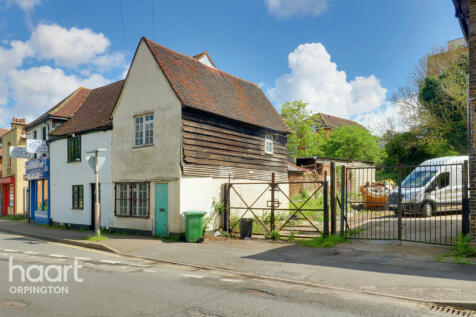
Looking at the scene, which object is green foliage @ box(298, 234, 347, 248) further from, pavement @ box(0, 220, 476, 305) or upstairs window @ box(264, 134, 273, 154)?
upstairs window @ box(264, 134, 273, 154)

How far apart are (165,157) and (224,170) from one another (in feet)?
9.06

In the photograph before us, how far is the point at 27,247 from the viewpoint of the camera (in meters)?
12.8

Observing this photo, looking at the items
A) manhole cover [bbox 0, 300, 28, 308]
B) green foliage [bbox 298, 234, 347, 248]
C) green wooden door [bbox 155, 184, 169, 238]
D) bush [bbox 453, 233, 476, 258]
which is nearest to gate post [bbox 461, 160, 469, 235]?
bush [bbox 453, 233, 476, 258]

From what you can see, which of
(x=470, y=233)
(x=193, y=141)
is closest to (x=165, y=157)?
(x=193, y=141)

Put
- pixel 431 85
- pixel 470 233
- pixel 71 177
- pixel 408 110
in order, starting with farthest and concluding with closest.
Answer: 1. pixel 408 110
2. pixel 431 85
3. pixel 71 177
4. pixel 470 233

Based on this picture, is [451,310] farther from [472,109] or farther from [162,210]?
[162,210]

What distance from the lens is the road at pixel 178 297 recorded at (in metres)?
5.62

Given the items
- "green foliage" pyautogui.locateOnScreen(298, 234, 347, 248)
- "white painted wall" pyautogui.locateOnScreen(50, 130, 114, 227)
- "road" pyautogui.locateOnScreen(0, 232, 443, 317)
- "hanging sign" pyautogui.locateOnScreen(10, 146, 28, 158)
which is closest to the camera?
"road" pyautogui.locateOnScreen(0, 232, 443, 317)

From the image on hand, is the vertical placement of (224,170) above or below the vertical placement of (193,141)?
below

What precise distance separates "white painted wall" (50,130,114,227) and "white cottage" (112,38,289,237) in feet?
1.84

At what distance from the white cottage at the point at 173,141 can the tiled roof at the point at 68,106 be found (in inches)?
266

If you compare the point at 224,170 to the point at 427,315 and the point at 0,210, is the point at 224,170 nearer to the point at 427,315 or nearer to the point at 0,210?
the point at 427,315

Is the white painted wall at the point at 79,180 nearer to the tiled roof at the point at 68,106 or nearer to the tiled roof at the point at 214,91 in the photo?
the tiled roof at the point at 68,106

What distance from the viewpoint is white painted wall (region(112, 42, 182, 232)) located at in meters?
14.5
